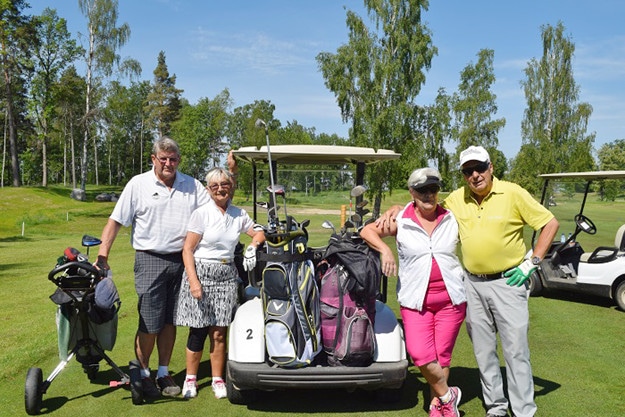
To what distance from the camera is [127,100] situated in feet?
197

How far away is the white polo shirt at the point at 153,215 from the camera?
3.90 metres

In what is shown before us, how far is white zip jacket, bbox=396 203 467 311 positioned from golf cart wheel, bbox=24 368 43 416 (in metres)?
2.35

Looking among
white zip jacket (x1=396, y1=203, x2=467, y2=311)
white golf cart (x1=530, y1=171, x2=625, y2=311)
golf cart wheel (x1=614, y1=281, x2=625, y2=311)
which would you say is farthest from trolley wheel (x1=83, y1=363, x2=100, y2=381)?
golf cart wheel (x1=614, y1=281, x2=625, y2=311)

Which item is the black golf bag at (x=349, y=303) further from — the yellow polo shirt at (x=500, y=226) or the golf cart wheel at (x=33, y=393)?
the golf cart wheel at (x=33, y=393)

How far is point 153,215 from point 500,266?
234 centimetres

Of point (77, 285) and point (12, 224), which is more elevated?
point (77, 285)

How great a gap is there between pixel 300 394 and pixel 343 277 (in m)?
1.07

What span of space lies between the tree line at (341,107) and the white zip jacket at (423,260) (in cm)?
235

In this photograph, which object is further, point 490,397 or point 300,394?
point 300,394

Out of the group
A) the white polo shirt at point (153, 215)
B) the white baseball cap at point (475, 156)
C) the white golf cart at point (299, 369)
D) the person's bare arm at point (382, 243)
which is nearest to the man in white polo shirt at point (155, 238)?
the white polo shirt at point (153, 215)

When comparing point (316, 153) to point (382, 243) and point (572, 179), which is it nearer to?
point (382, 243)

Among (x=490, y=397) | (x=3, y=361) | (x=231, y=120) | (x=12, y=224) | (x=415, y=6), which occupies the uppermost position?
→ (x=415, y=6)

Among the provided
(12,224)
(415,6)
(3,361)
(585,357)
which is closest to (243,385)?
(3,361)

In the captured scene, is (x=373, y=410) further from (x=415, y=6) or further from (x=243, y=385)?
(x=415, y=6)
